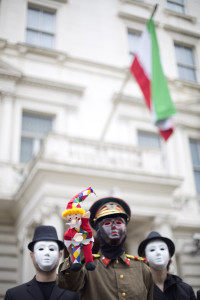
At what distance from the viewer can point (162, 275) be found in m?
3.57

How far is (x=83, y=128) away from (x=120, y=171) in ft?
10.2

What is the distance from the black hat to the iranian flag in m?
4.50

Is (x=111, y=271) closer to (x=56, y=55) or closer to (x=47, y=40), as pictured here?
(x=56, y=55)

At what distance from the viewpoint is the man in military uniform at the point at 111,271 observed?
246 cm

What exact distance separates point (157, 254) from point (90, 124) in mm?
6539

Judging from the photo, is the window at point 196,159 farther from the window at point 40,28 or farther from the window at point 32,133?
the window at point 40,28

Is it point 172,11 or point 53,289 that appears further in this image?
point 172,11

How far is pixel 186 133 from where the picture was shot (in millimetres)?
11047

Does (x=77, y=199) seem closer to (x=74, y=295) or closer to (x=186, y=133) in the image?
(x=74, y=295)

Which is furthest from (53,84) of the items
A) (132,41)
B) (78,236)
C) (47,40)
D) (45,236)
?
(78,236)

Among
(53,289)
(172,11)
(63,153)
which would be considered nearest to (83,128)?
(63,153)

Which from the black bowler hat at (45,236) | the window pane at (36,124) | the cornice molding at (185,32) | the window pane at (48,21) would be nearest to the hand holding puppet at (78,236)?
the black bowler hat at (45,236)

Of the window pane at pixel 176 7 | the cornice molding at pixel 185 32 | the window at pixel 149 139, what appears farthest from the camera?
the window at pixel 149 139

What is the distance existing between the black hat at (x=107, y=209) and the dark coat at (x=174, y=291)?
0.95 meters
